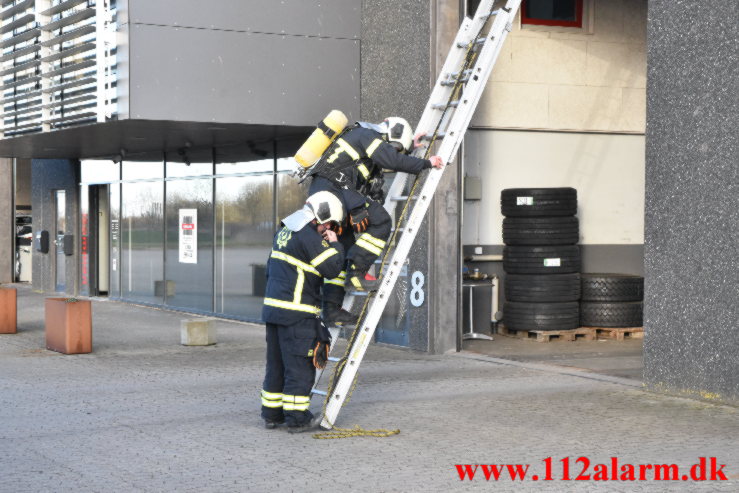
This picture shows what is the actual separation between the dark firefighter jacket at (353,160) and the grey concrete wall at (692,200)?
277cm

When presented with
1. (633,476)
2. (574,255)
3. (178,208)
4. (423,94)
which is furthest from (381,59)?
(633,476)

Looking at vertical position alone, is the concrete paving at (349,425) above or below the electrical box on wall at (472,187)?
below

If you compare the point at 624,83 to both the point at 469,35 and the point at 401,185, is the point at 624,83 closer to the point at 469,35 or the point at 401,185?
the point at 469,35

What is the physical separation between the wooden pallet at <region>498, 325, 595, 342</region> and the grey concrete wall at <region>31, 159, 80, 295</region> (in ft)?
39.5

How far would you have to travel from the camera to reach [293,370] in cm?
866

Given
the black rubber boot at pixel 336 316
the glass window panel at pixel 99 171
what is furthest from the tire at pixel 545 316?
the glass window panel at pixel 99 171

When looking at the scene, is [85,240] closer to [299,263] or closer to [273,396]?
[273,396]

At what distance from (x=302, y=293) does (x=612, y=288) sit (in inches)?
295

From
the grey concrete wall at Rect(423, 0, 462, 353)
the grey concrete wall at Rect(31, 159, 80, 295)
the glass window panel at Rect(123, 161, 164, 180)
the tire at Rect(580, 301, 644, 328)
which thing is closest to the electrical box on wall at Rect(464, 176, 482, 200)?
the grey concrete wall at Rect(423, 0, 462, 353)

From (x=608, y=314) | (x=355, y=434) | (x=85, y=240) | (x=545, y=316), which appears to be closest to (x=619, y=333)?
(x=608, y=314)

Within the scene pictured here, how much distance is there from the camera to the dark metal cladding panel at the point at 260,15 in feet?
46.5

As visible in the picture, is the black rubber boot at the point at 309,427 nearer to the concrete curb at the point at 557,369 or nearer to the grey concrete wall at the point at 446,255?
the concrete curb at the point at 557,369

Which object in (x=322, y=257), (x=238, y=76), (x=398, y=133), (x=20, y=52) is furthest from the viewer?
(x=20, y=52)

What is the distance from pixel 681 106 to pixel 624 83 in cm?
611
